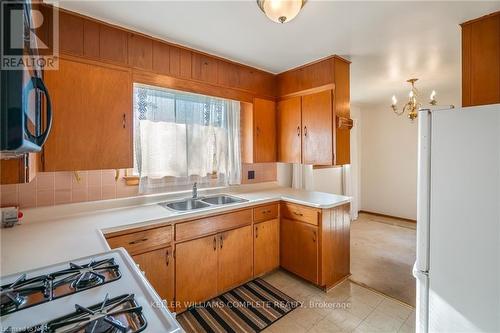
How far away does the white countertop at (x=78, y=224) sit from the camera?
1.17 metres

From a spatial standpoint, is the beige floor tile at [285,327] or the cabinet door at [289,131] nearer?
the beige floor tile at [285,327]

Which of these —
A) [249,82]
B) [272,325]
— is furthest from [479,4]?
[272,325]

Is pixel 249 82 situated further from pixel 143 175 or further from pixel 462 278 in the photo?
pixel 462 278

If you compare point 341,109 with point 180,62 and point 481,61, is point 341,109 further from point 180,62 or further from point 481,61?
point 180,62

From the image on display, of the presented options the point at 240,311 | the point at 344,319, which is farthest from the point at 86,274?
the point at 344,319

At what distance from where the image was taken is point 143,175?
216 cm

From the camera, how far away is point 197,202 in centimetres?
242

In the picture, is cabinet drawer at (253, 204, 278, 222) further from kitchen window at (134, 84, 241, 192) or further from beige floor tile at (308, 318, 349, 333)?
beige floor tile at (308, 318, 349, 333)

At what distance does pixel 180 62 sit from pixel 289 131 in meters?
1.47

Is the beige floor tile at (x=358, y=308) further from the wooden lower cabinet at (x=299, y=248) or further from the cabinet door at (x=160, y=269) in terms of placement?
the cabinet door at (x=160, y=269)

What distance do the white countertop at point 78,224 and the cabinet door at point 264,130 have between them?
0.60 meters

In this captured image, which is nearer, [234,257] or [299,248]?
[234,257]

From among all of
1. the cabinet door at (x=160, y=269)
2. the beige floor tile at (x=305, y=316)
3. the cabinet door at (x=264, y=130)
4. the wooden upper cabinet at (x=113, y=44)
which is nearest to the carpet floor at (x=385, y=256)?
the beige floor tile at (x=305, y=316)

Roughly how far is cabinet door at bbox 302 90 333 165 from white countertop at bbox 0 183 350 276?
47 cm
